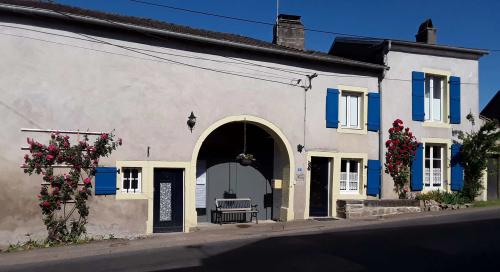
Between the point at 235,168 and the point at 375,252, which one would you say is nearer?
the point at 375,252

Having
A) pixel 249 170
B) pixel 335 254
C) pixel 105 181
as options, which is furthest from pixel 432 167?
pixel 105 181

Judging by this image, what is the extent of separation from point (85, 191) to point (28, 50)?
371 centimetres

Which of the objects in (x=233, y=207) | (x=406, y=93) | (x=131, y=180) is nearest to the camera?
(x=131, y=180)

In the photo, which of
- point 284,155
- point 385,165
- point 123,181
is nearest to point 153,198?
point 123,181

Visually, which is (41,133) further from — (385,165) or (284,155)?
(385,165)

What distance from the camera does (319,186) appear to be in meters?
16.1

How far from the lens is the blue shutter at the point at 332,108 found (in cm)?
1563

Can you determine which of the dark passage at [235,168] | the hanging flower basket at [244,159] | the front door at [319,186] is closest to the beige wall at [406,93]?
the front door at [319,186]

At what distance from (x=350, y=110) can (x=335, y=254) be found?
7819mm

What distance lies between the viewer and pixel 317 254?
31.2ft

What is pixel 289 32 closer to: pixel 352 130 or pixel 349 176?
pixel 352 130

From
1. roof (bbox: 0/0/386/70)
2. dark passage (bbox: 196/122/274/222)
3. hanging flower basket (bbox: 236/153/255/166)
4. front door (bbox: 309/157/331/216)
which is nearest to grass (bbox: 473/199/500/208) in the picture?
front door (bbox: 309/157/331/216)

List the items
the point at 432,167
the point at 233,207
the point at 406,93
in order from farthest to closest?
the point at 432,167 → the point at 406,93 → the point at 233,207

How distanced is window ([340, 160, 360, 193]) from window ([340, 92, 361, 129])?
4.09 feet
